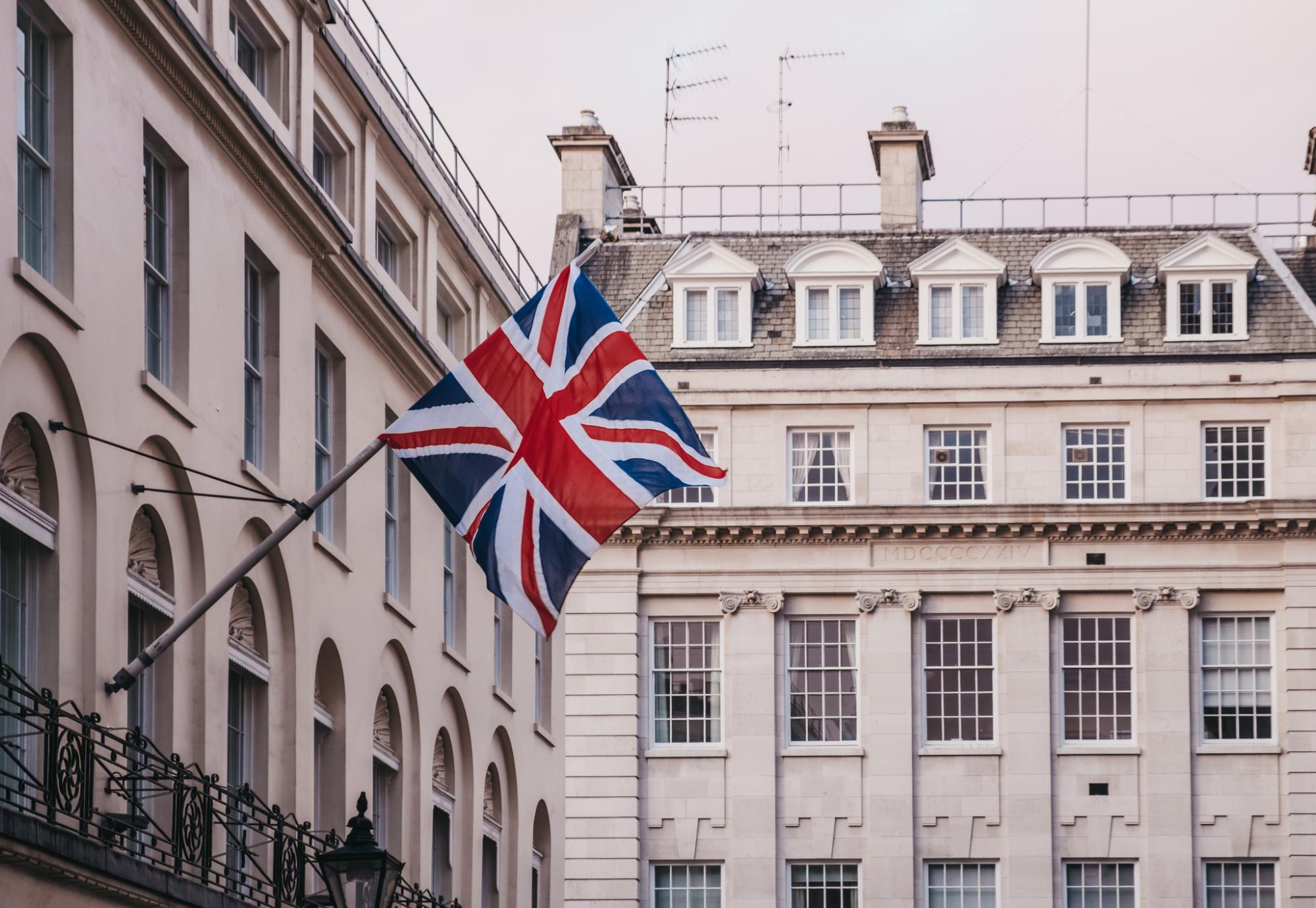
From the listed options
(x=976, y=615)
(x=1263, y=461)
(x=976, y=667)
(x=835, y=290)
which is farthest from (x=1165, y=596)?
(x=835, y=290)

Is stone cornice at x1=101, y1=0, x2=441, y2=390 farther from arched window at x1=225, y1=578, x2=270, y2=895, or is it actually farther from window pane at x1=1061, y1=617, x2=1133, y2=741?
window pane at x1=1061, y1=617, x2=1133, y2=741

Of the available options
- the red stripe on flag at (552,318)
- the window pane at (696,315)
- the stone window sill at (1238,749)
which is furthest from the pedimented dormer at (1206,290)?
the red stripe on flag at (552,318)

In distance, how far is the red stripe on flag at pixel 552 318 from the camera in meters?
21.7

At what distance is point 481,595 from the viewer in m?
37.0

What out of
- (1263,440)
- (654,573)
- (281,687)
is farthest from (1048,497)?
(281,687)

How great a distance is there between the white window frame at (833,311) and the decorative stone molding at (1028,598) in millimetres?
5923

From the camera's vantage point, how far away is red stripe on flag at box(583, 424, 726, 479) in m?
21.4

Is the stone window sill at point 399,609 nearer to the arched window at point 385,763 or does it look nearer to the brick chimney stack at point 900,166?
the arched window at point 385,763

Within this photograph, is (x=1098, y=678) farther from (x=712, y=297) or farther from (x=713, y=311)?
(x=712, y=297)

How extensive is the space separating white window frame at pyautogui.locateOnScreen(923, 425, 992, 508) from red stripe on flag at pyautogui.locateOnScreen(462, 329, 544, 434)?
104ft

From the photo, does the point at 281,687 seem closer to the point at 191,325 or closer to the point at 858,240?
the point at 191,325

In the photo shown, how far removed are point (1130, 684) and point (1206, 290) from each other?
8.30 metres

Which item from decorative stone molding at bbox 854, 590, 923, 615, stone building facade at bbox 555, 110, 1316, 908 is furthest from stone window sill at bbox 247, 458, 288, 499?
decorative stone molding at bbox 854, 590, 923, 615

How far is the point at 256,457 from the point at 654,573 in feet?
90.3
